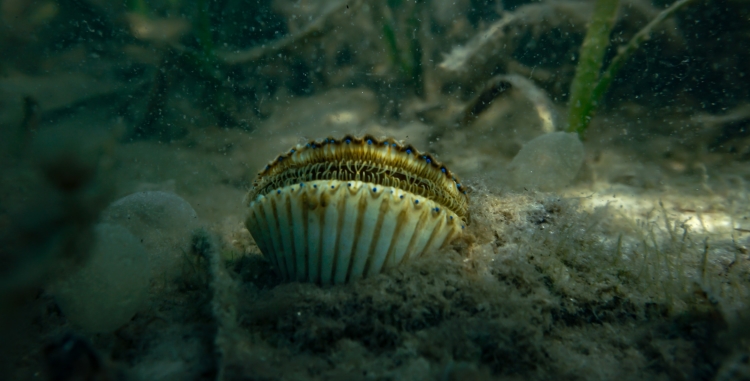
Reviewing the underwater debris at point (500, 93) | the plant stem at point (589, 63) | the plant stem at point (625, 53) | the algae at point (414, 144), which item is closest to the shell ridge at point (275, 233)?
the algae at point (414, 144)

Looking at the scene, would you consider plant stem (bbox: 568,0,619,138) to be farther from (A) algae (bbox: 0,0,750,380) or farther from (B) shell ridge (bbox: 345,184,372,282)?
(B) shell ridge (bbox: 345,184,372,282)

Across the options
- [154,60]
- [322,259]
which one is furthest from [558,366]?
[154,60]

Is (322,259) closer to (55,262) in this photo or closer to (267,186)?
(267,186)

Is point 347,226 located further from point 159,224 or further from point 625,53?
point 625,53

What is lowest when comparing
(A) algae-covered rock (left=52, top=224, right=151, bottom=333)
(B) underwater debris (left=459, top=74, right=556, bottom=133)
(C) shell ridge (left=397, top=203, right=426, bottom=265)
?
(A) algae-covered rock (left=52, top=224, right=151, bottom=333)

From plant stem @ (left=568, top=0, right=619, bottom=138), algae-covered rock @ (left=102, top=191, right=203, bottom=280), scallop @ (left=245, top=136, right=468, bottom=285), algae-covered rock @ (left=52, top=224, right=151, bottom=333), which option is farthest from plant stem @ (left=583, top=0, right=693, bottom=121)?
algae-covered rock @ (left=52, top=224, right=151, bottom=333)

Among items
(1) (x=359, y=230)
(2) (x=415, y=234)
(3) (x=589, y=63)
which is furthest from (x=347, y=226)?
(3) (x=589, y=63)

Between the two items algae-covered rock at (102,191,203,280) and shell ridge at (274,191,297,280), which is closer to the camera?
shell ridge at (274,191,297,280)
